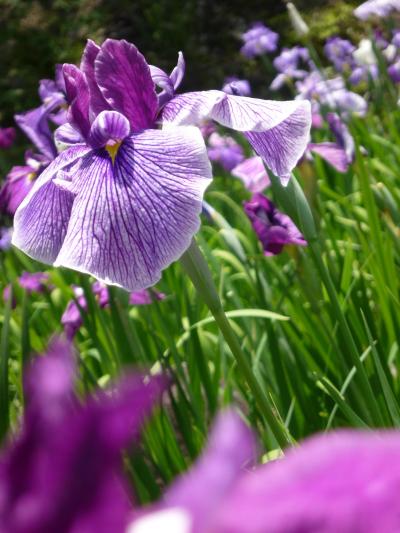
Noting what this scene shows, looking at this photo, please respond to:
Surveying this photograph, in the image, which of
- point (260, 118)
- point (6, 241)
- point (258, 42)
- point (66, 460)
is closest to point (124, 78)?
point (260, 118)

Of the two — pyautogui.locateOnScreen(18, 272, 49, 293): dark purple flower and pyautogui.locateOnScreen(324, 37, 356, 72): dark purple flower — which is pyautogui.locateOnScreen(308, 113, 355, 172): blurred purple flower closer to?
pyautogui.locateOnScreen(18, 272, 49, 293): dark purple flower

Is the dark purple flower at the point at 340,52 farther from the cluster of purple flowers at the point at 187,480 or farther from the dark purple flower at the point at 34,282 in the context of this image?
the cluster of purple flowers at the point at 187,480

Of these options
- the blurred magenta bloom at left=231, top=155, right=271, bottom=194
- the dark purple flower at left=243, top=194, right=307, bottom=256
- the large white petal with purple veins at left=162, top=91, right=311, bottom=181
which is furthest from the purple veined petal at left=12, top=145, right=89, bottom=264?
the blurred magenta bloom at left=231, top=155, right=271, bottom=194

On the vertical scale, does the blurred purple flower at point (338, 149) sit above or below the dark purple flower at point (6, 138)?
below

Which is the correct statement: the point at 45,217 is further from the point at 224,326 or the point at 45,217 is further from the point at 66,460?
the point at 66,460

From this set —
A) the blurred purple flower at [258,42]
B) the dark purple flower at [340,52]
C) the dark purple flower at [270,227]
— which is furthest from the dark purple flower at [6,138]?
the blurred purple flower at [258,42]
